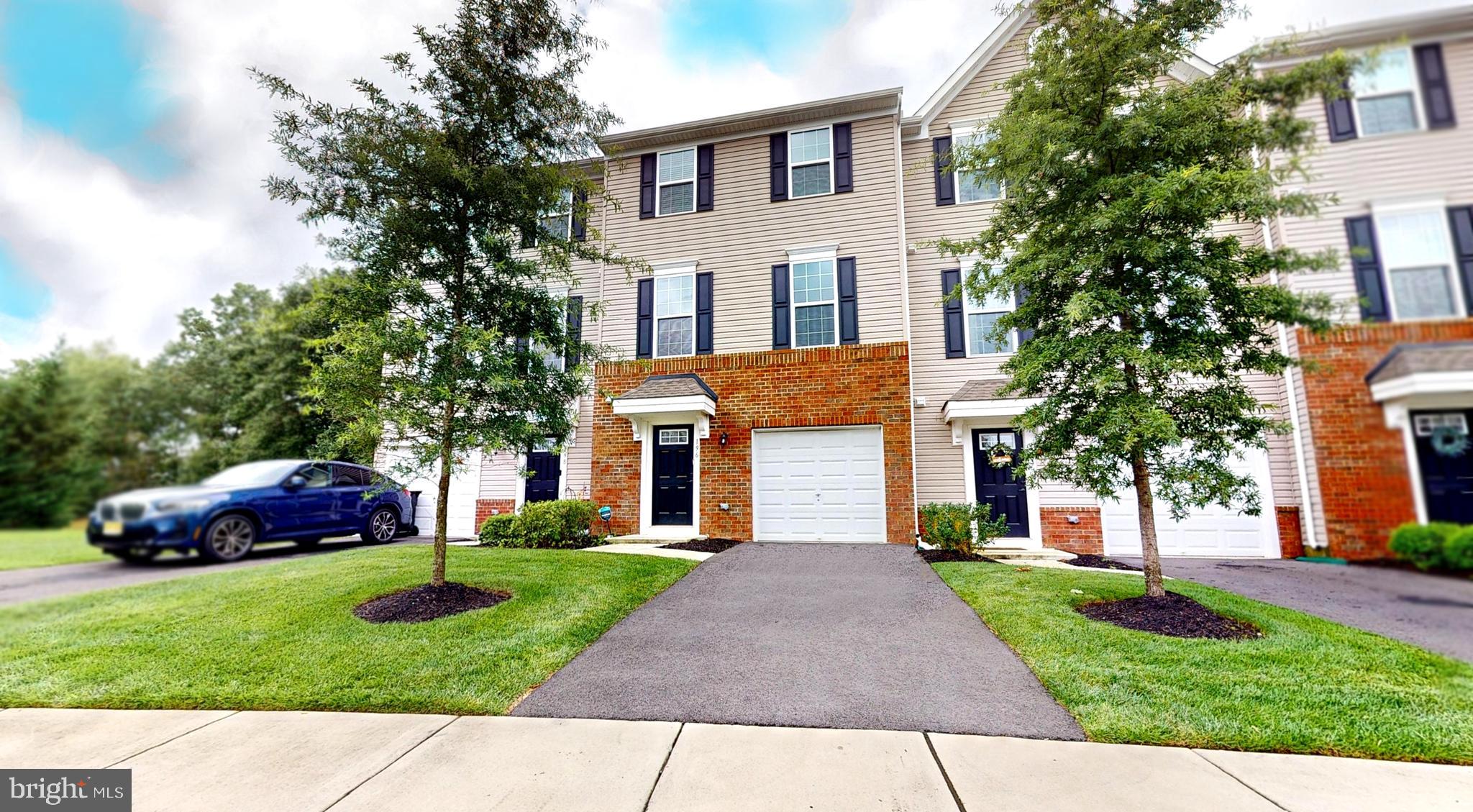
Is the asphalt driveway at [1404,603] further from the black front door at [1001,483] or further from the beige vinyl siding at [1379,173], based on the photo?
the black front door at [1001,483]

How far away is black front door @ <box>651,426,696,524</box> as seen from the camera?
967 cm

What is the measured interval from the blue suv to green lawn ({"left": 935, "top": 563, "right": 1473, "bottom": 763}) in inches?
121

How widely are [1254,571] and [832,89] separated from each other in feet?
32.0

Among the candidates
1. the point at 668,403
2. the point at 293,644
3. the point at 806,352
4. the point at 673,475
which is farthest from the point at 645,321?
the point at 293,644

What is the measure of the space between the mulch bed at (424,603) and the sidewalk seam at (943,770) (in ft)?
13.0

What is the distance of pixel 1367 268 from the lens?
50.3 inches

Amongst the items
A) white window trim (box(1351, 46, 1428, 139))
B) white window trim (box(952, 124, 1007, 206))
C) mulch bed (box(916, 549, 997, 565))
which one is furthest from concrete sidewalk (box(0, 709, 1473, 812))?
white window trim (box(952, 124, 1007, 206))

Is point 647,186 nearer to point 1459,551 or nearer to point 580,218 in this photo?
point 580,218

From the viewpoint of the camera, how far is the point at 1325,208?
1376 mm

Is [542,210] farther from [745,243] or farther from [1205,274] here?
[745,243]

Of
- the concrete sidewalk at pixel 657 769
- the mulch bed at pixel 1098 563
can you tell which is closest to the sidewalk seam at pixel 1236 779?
the concrete sidewalk at pixel 657 769

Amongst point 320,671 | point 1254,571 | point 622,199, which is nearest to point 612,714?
point 320,671

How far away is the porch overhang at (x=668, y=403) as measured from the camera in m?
9.02

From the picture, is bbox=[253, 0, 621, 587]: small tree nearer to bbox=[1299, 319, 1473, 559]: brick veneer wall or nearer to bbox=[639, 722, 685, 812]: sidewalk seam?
bbox=[639, 722, 685, 812]: sidewalk seam
